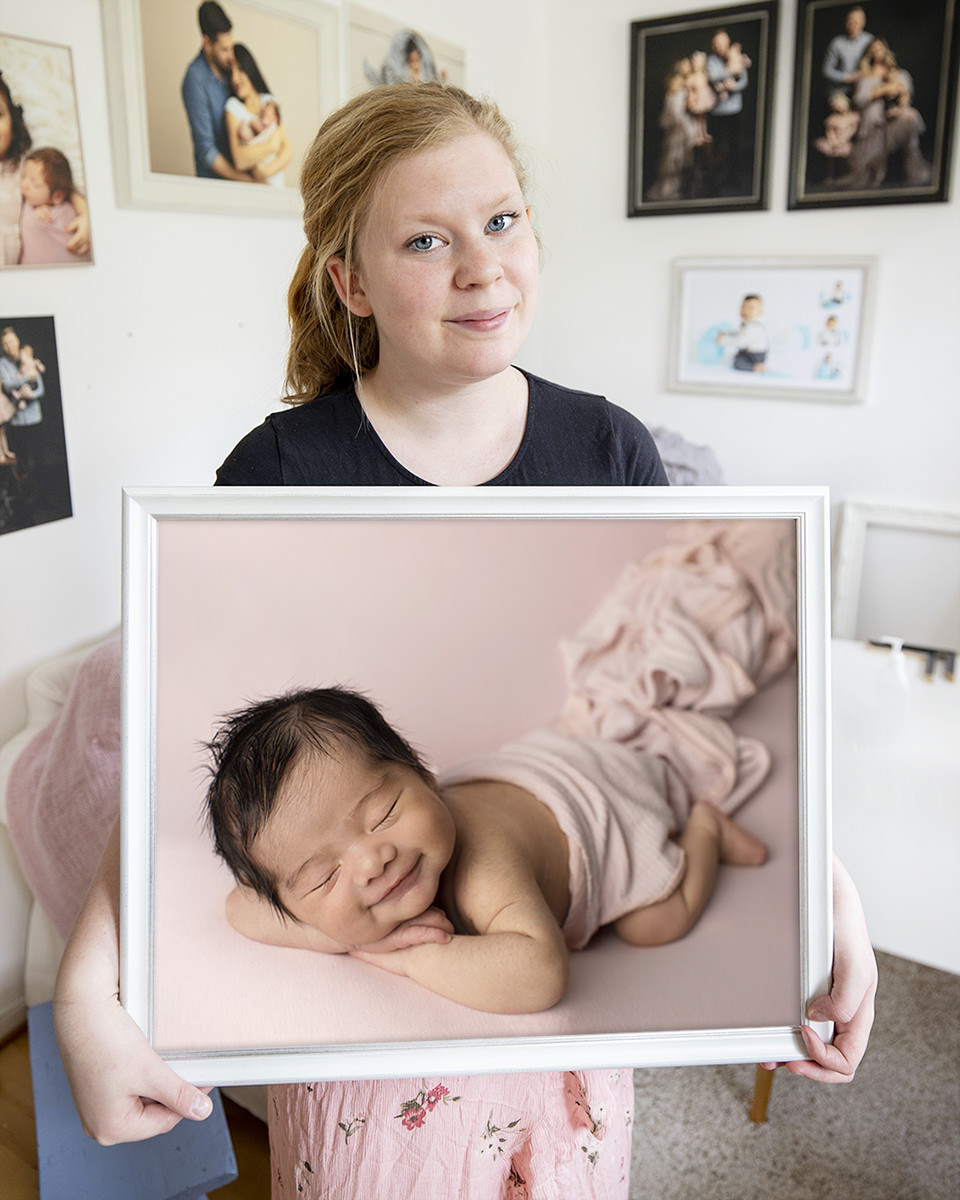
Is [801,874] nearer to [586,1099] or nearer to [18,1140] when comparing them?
[586,1099]

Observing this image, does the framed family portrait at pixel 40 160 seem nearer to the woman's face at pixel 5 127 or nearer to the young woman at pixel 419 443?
the woman's face at pixel 5 127

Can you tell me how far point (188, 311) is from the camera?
6.63ft

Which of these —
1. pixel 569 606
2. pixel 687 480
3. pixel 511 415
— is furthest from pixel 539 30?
pixel 569 606

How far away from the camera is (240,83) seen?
6.56ft

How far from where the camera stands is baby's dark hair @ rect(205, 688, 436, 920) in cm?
76

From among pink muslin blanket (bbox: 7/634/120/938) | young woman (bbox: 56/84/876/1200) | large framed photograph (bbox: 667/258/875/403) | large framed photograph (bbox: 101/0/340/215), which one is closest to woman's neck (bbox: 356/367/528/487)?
young woman (bbox: 56/84/876/1200)

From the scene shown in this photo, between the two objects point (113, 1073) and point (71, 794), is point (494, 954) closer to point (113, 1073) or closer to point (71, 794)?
point (113, 1073)

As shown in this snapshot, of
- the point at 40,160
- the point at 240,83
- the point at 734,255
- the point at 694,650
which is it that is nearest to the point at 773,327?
the point at 734,255

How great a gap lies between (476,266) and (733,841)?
1.80ft

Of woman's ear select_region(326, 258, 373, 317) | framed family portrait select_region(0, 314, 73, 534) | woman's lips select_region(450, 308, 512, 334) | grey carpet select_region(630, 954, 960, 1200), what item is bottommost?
grey carpet select_region(630, 954, 960, 1200)

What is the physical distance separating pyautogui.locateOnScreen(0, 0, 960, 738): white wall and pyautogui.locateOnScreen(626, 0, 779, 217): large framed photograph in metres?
0.06

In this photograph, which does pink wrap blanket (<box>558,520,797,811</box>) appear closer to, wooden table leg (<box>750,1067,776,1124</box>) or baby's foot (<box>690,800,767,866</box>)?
baby's foot (<box>690,800,767,866</box>)

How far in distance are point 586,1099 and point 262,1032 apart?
34 cm

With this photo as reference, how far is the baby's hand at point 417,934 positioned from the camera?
2.52 ft
